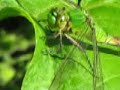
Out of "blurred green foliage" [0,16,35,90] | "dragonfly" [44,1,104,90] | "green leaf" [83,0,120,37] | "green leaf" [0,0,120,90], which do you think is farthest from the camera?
"blurred green foliage" [0,16,35,90]

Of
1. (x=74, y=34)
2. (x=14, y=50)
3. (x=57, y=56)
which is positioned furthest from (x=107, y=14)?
(x=14, y=50)

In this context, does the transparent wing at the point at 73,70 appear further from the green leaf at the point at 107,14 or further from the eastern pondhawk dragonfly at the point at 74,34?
the green leaf at the point at 107,14

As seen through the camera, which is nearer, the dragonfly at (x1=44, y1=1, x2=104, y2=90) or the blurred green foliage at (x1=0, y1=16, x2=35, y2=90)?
the dragonfly at (x1=44, y1=1, x2=104, y2=90)

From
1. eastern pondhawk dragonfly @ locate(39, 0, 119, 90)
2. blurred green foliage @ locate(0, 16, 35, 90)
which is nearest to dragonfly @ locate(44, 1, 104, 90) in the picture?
eastern pondhawk dragonfly @ locate(39, 0, 119, 90)

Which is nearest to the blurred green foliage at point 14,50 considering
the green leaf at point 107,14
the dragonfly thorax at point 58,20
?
the dragonfly thorax at point 58,20

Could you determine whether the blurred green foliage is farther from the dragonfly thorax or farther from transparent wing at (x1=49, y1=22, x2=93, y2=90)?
transparent wing at (x1=49, y1=22, x2=93, y2=90)

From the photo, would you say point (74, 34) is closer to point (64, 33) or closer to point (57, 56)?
point (64, 33)

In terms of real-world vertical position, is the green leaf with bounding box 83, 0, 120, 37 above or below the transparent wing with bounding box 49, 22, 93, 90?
above
